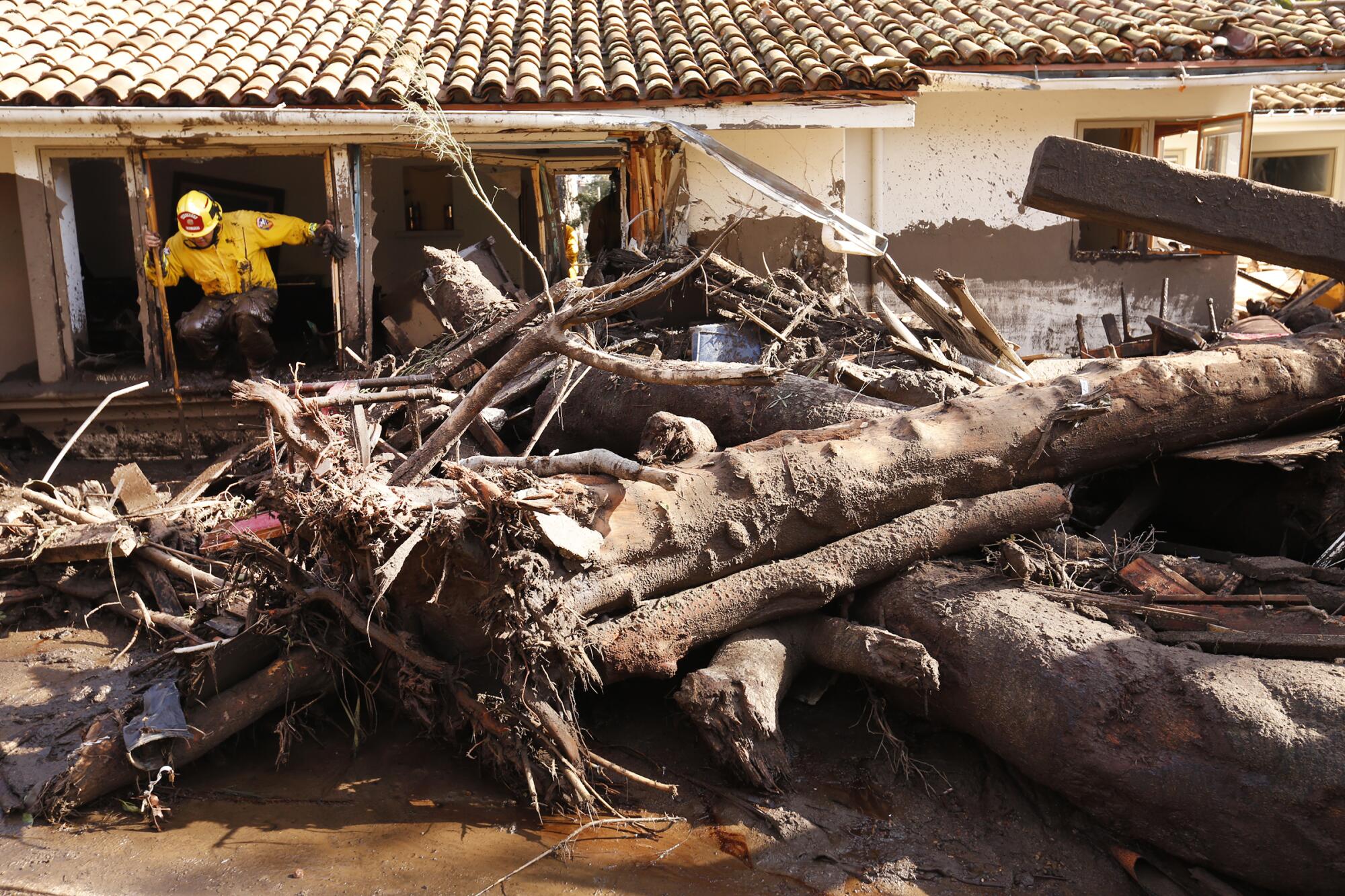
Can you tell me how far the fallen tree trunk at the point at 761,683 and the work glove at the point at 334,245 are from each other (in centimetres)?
575

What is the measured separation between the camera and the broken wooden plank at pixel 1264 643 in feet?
11.5

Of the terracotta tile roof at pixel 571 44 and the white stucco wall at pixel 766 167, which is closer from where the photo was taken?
the terracotta tile roof at pixel 571 44

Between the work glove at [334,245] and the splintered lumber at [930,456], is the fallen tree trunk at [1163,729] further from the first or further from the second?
the work glove at [334,245]

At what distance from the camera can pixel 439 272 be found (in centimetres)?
732

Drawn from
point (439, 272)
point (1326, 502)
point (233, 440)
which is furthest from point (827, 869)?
point (233, 440)

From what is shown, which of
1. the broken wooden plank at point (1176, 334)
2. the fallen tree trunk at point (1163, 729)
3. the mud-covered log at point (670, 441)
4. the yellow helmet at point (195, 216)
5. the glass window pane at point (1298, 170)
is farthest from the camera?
the glass window pane at point (1298, 170)

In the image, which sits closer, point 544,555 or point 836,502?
point 544,555

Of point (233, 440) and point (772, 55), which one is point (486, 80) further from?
point (233, 440)

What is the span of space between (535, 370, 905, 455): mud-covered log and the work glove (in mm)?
3197

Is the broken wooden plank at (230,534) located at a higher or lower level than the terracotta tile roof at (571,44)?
lower

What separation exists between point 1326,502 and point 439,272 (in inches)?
224

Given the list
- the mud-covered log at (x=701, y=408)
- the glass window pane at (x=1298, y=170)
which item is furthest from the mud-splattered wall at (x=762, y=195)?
the glass window pane at (x=1298, y=170)

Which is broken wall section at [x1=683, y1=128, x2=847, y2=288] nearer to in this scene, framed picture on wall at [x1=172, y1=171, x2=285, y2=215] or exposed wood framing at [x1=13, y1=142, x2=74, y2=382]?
framed picture on wall at [x1=172, y1=171, x2=285, y2=215]

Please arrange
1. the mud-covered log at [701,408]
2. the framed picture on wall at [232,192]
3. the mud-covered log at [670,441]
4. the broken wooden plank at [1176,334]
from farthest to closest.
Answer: the framed picture on wall at [232,192]
the broken wooden plank at [1176,334]
the mud-covered log at [701,408]
the mud-covered log at [670,441]
